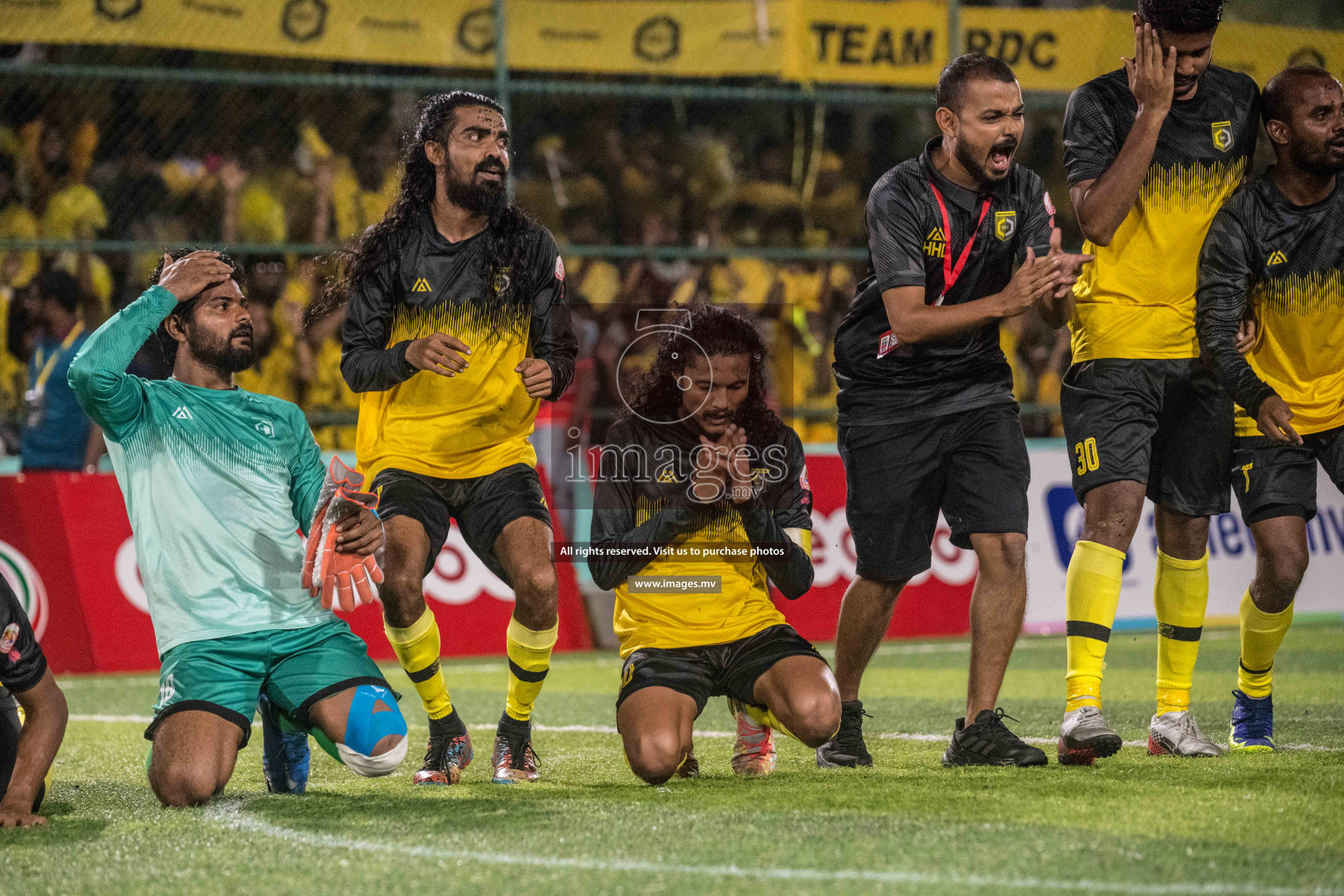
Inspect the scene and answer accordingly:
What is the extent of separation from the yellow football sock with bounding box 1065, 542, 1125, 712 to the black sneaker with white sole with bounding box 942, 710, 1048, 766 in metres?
0.24

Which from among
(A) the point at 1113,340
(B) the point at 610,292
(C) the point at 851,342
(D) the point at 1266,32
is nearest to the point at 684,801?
(C) the point at 851,342

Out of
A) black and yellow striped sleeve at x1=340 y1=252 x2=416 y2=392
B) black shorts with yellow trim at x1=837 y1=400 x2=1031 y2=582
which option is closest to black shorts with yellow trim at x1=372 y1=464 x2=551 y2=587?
black and yellow striped sleeve at x1=340 y1=252 x2=416 y2=392

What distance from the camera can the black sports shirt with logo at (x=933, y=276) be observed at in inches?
197

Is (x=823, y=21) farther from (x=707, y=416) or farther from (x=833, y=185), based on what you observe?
(x=707, y=416)

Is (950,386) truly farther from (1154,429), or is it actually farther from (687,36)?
(687,36)

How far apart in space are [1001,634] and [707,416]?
120cm

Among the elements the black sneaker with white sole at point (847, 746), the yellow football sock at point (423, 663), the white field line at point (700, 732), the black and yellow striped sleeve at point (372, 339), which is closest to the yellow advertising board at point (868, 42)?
the white field line at point (700, 732)

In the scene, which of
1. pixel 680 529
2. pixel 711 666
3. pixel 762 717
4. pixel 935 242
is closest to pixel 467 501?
pixel 680 529

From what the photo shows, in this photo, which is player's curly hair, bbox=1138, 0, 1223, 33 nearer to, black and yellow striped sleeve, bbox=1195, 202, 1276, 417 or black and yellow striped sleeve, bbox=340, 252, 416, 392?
black and yellow striped sleeve, bbox=1195, 202, 1276, 417

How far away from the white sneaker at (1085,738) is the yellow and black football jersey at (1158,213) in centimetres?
119

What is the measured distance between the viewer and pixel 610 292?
1193cm

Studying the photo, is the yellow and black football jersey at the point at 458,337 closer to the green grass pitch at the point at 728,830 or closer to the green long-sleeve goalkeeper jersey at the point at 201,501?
the green long-sleeve goalkeeper jersey at the point at 201,501

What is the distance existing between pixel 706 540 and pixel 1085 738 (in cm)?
131

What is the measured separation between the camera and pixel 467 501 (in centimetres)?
520
